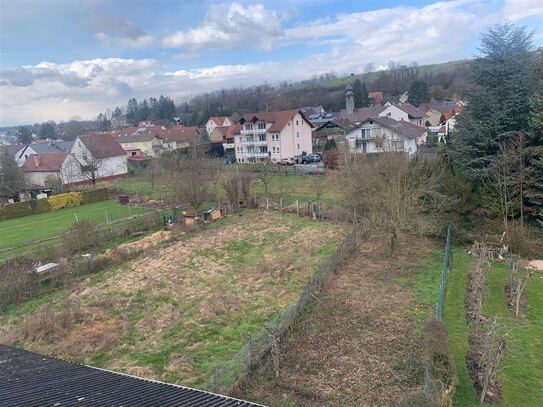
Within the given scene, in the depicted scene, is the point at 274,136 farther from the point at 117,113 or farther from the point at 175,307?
the point at 117,113

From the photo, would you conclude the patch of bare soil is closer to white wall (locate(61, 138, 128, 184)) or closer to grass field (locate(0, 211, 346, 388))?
grass field (locate(0, 211, 346, 388))

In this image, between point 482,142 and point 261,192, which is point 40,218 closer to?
point 261,192

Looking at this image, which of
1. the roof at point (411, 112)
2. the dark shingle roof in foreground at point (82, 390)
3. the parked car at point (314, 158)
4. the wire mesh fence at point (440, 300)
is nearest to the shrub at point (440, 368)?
the wire mesh fence at point (440, 300)

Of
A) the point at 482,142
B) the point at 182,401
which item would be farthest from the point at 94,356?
the point at 482,142

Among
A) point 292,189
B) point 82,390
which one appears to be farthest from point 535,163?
point 82,390

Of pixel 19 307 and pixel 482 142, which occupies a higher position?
pixel 482 142

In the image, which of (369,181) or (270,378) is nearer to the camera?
(270,378)

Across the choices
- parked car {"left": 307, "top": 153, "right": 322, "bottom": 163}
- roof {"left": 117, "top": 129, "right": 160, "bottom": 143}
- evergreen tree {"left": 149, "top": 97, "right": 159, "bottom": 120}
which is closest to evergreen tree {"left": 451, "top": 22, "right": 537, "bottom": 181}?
parked car {"left": 307, "top": 153, "right": 322, "bottom": 163}
